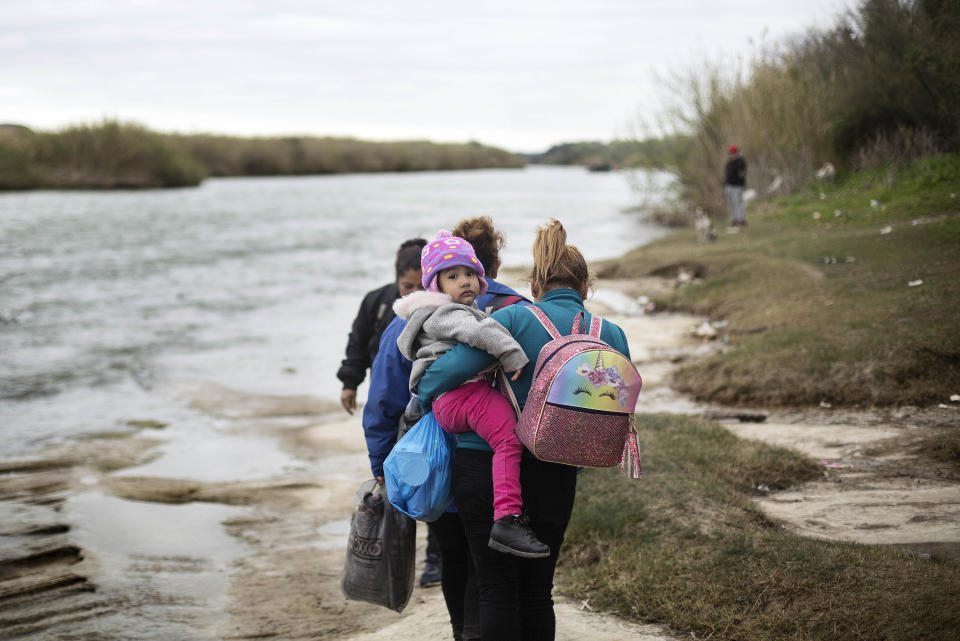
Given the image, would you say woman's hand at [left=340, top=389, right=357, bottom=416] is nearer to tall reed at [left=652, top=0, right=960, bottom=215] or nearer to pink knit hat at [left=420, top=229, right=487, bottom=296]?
pink knit hat at [left=420, top=229, right=487, bottom=296]

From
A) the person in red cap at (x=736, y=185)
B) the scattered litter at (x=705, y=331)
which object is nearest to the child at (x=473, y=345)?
the scattered litter at (x=705, y=331)

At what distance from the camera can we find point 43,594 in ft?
17.8

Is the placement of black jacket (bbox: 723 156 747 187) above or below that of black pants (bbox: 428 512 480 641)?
above

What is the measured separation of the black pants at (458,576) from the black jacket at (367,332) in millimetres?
1791

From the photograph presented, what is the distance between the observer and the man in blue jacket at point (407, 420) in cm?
351

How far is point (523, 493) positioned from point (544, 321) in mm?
659

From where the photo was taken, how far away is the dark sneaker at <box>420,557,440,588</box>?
212 inches

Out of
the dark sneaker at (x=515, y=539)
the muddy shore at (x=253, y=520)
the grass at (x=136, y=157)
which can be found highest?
the grass at (x=136, y=157)

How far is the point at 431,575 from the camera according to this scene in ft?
17.7

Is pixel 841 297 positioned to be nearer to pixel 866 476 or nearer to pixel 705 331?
pixel 705 331

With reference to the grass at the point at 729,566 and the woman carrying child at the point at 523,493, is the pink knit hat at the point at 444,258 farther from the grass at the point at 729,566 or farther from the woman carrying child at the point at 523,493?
the grass at the point at 729,566

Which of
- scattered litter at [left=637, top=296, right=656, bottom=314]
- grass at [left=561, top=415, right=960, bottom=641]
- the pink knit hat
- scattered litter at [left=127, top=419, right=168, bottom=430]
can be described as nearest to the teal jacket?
the pink knit hat

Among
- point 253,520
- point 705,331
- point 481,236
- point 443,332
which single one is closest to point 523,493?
point 443,332

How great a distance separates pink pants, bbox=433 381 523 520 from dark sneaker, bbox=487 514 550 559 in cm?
4
